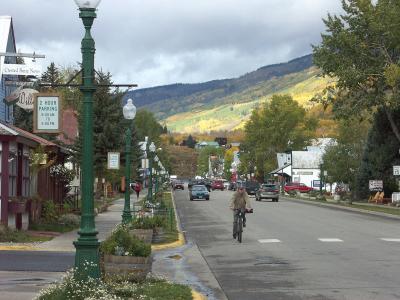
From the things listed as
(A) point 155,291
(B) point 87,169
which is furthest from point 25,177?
(B) point 87,169

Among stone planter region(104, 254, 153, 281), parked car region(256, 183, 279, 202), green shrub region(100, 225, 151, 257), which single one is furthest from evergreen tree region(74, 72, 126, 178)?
stone planter region(104, 254, 153, 281)

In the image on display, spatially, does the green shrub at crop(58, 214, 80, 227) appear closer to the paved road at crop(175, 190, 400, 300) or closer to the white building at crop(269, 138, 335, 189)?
the paved road at crop(175, 190, 400, 300)

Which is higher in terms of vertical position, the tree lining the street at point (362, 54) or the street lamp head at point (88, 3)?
the tree lining the street at point (362, 54)

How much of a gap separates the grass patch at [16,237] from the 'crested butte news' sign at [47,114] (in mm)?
10147

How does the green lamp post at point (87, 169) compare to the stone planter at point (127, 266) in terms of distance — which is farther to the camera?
the stone planter at point (127, 266)

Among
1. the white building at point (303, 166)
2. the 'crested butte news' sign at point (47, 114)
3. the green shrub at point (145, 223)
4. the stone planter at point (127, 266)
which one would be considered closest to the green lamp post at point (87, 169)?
the 'crested butte news' sign at point (47, 114)

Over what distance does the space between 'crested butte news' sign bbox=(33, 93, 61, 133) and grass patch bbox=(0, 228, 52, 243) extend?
10.1 metres

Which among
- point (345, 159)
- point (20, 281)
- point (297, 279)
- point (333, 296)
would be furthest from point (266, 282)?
point (345, 159)

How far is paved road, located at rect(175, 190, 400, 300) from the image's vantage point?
1196 centimetres

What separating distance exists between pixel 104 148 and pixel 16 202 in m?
27.9

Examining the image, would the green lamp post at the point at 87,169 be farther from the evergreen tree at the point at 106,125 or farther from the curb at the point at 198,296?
the evergreen tree at the point at 106,125

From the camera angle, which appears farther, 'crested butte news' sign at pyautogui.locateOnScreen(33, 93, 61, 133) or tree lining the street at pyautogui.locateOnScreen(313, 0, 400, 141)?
tree lining the street at pyautogui.locateOnScreen(313, 0, 400, 141)

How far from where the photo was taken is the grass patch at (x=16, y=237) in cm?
2056

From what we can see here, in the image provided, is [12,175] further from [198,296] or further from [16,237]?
[198,296]
